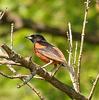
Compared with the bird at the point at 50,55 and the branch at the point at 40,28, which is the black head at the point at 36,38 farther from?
the branch at the point at 40,28

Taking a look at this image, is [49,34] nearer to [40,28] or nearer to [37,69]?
[40,28]

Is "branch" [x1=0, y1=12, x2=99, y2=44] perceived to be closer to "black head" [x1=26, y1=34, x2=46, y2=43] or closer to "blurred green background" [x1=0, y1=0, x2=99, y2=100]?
"blurred green background" [x1=0, y1=0, x2=99, y2=100]

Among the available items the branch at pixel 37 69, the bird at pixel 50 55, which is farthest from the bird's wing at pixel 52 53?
the branch at pixel 37 69

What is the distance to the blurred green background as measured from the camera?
1024 centimetres

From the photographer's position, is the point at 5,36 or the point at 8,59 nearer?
the point at 8,59

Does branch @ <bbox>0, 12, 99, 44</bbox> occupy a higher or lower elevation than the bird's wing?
lower

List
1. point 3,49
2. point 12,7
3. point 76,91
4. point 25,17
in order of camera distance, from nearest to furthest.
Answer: point 3,49 → point 76,91 → point 12,7 → point 25,17

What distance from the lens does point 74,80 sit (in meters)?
5.27

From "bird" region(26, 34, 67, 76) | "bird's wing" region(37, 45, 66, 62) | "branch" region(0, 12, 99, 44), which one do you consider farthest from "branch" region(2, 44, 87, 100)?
"branch" region(0, 12, 99, 44)

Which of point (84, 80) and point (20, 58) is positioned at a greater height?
point (20, 58)

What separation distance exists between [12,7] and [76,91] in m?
5.30

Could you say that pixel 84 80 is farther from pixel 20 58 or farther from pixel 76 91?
pixel 20 58

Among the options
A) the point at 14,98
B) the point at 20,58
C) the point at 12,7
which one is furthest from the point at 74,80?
the point at 14,98

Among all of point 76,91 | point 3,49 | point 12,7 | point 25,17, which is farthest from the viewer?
point 25,17
